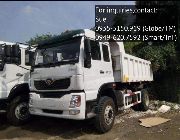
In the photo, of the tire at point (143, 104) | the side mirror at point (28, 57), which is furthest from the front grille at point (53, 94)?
the tire at point (143, 104)

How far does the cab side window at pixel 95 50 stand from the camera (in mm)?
7822

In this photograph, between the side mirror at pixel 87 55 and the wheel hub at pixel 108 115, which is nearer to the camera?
the side mirror at pixel 87 55

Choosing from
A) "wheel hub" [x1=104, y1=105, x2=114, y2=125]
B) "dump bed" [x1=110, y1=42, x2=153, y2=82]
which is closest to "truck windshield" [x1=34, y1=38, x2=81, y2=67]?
"wheel hub" [x1=104, y1=105, x2=114, y2=125]

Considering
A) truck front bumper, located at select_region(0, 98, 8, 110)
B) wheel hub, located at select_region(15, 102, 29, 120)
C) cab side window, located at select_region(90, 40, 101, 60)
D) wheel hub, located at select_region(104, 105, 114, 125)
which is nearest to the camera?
cab side window, located at select_region(90, 40, 101, 60)

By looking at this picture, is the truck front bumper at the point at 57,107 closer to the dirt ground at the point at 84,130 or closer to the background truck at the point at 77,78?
the background truck at the point at 77,78

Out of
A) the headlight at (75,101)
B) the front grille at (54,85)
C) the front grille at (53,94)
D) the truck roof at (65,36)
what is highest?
the truck roof at (65,36)

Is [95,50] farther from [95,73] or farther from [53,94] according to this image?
[53,94]

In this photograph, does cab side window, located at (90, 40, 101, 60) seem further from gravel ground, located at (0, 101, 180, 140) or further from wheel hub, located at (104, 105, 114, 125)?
gravel ground, located at (0, 101, 180, 140)

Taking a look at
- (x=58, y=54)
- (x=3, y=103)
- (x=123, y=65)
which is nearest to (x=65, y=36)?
(x=58, y=54)

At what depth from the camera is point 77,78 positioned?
7172 mm

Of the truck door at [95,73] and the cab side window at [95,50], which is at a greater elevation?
the cab side window at [95,50]

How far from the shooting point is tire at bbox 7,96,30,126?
8867 mm

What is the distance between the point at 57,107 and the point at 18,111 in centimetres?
220

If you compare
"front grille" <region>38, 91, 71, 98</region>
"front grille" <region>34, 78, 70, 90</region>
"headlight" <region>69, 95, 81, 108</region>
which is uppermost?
"front grille" <region>34, 78, 70, 90</region>
